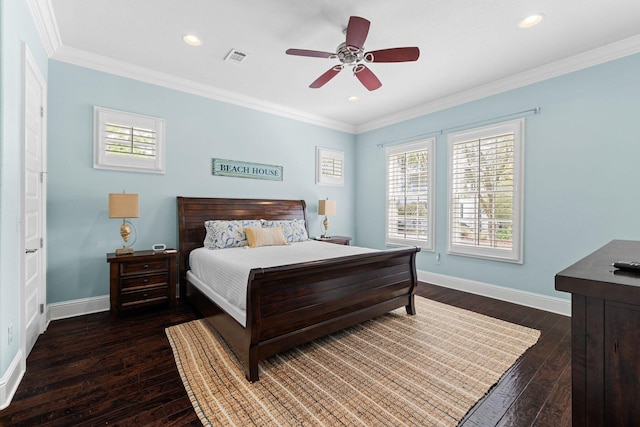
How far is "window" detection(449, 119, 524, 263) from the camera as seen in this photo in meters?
3.80

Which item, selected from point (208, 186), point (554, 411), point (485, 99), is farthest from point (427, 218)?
point (208, 186)

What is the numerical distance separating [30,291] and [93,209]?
43.9 inches

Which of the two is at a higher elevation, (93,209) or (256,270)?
(93,209)

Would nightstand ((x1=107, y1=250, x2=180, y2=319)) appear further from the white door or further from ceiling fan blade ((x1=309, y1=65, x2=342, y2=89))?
ceiling fan blade ((x1=309, y1=65, x2=342, y2=89))

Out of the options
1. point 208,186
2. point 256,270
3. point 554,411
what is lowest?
point 554,411

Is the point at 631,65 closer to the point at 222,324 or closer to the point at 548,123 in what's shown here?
the point at 548,123

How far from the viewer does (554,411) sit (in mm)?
1788

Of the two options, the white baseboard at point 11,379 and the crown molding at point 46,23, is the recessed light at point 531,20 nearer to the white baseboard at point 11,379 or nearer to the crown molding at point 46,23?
the crown molding at point 46,23

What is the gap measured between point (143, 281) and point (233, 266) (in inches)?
58.3

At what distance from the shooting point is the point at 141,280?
10.7 feet

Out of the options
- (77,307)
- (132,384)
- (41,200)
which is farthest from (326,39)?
(77,307)

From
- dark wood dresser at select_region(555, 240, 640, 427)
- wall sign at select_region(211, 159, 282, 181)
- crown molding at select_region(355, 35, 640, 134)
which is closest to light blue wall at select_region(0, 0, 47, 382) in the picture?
wall sign at select_region(211, 159, 282, 181)

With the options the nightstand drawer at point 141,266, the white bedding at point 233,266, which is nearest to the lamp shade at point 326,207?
the white bedding at point 233,266

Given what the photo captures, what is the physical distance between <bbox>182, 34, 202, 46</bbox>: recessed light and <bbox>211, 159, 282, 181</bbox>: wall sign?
63.5 inches
